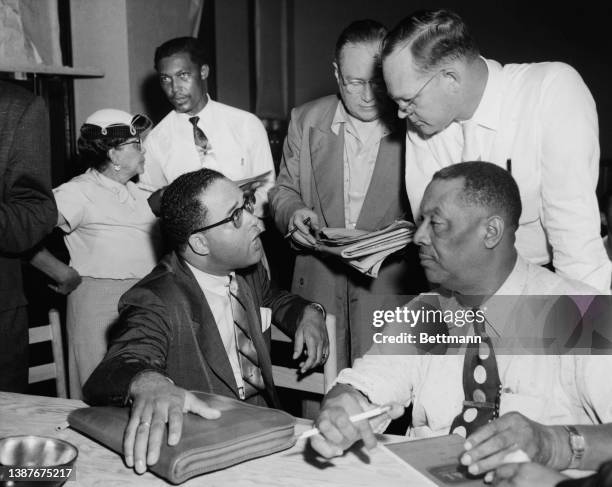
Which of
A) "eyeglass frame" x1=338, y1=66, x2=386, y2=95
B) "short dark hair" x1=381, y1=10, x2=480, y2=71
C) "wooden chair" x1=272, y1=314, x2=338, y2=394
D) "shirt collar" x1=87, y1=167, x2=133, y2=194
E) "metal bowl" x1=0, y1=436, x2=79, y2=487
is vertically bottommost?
"wooden chair" x1=272, y1=314, x2=338, y2=394

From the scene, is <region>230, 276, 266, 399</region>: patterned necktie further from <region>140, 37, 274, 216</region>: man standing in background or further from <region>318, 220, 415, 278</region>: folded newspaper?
<region>140, 37, 274, 216</region>: man standing in background

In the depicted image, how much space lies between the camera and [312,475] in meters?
1.26

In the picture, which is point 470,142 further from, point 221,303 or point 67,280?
point 67,280

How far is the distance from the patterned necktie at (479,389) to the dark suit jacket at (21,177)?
1245mm

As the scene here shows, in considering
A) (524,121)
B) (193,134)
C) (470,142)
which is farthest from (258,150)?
(524,121)

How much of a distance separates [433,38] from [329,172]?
3.00 feet

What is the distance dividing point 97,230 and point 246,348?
115cm

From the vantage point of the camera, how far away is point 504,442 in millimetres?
1183

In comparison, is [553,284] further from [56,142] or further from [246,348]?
[56,142]

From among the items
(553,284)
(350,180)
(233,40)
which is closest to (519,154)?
(553,284)

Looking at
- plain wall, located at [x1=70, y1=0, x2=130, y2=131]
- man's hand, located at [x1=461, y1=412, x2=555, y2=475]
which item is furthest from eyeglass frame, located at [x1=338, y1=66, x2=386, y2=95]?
plain wall, located at [x1=70, y1=0, x2=130, y2=131]

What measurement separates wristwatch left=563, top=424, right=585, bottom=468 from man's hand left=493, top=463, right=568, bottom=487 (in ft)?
0.66

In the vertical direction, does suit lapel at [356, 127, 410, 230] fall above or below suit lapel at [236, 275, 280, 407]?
above

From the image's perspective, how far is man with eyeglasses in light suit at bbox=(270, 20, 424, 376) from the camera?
255 cm
